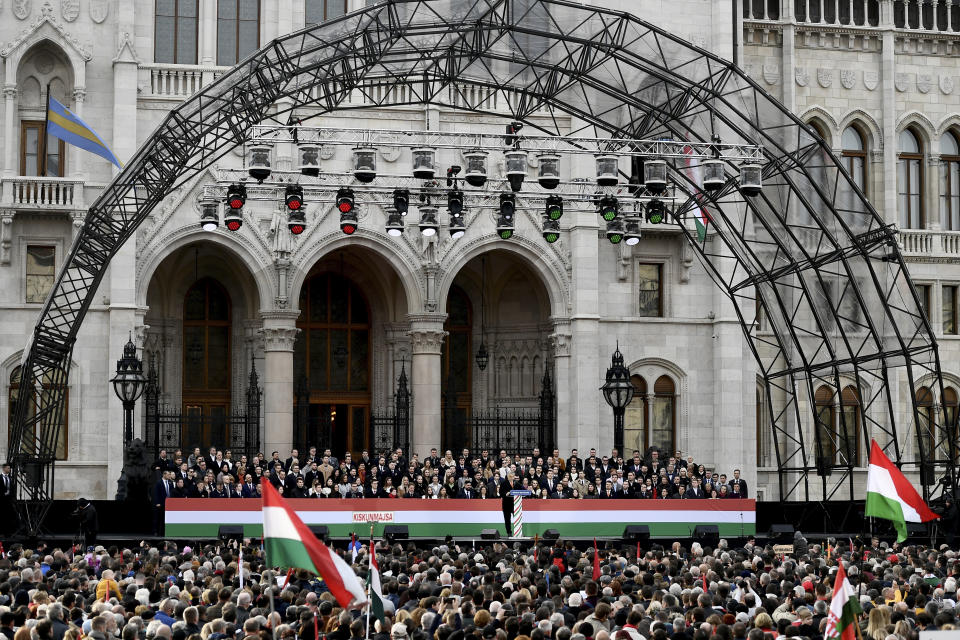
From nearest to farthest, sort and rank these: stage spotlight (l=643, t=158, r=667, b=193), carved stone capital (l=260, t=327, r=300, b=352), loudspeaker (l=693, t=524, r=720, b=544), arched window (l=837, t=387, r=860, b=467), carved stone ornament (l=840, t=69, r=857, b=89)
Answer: stage spotlight (l=643, t=158, r=667, b=193) < loudspeaker (l=693, t=524, r=720, b=544) < carved stone capital (l=260, t=327, r=300, b=352) < arched window (l=837, t=387, r=860, b=467) < carved stone ornament (l=840, t=69, r=857, b=89)

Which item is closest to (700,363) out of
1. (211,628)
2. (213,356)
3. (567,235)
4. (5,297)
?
(567,235)

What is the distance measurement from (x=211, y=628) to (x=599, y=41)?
59.6ft

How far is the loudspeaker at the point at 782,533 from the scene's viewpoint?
29.9 meters

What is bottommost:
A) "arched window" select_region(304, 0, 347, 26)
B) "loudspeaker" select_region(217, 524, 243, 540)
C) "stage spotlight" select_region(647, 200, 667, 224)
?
"loudspeaker" select_region(217, 524, 243, 540)

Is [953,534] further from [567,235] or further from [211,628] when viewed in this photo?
[211,628]

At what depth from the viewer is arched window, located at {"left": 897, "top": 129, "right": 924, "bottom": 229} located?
151ft

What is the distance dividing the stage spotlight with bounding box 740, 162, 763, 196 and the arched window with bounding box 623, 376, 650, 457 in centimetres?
1307

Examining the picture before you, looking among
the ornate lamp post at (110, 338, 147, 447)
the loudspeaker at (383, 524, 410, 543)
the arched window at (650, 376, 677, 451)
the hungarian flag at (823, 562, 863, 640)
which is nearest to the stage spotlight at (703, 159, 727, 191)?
the loudspeaker at (383, 524, 410, 543)

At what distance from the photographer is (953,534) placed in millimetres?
30922

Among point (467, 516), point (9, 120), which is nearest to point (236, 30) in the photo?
point (9, 120)

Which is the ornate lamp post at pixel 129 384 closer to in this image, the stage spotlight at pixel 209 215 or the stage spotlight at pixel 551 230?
the stage spotlight at pixel 209 215

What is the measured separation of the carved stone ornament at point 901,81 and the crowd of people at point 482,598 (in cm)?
2644

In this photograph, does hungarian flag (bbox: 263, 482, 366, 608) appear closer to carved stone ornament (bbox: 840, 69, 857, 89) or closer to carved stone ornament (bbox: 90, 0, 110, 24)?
carved stone ornament (bbox: 90, 0, 110, 24)

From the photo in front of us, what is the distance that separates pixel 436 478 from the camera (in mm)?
32344
